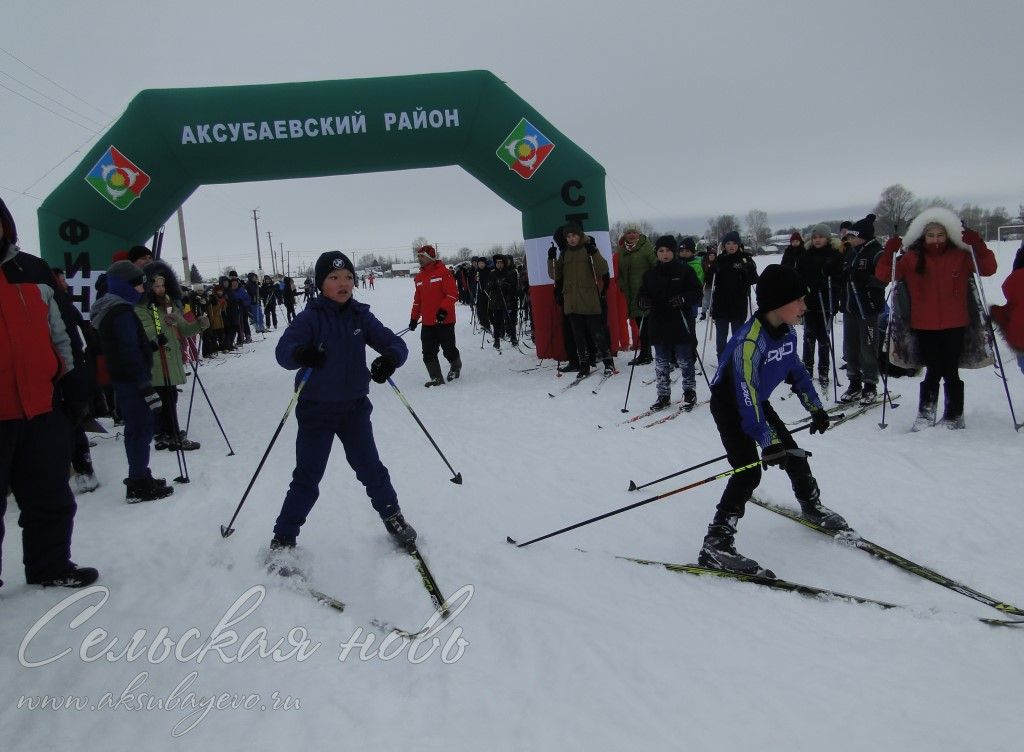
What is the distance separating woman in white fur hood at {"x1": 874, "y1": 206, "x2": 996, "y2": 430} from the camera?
507 centimetres

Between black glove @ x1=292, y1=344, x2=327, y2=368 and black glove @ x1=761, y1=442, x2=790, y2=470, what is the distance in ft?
7.93

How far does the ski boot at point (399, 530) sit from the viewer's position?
3.76m

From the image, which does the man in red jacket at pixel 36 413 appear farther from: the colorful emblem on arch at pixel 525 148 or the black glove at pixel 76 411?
the colorful emblem on arch at pixel 525 148

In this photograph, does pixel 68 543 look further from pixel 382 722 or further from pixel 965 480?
pixel 965 480

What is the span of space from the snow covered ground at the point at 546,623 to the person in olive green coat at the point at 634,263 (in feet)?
11.7

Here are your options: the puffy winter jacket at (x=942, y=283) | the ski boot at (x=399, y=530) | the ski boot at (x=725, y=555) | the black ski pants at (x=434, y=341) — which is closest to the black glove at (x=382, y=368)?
the ski boot at (x=399, y=530)

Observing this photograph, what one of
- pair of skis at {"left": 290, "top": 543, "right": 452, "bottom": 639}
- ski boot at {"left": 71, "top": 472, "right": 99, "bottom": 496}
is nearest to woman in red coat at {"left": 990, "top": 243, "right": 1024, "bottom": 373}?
pair of skis at {"left": 290, "top": 543, "right": 452, "bottom": 639}

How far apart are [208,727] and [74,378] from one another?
2.05m

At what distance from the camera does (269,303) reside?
82.9ft

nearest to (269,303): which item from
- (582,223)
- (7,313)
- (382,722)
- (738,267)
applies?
(582,223)

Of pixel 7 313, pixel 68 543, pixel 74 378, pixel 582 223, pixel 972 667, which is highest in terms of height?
pixel 582 223

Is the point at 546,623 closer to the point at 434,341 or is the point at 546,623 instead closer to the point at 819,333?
the point at 819,333

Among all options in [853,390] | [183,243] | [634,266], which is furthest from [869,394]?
[183,243]

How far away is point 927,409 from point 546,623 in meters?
4.30
